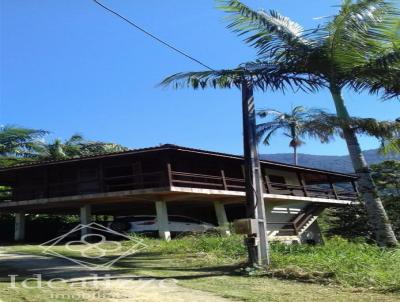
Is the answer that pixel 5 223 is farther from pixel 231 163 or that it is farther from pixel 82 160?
pixel 231 163

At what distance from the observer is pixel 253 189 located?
39.1ft

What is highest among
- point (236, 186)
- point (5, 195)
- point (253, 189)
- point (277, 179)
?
point (5, 195)

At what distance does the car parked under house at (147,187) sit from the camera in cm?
2367

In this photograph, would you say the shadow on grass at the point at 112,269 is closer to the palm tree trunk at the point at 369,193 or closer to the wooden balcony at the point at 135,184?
the palm tree trunk at the point at 369,193

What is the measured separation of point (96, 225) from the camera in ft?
83.2

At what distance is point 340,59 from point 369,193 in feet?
11.9

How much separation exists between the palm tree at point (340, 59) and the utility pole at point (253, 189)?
6.03 ft

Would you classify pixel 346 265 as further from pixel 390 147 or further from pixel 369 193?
pixel 390 147

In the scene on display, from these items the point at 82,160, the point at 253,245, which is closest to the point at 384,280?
the point at 253,245

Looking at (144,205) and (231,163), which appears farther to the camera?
(231,163)

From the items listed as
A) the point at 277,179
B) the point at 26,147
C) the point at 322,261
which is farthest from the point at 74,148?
the point at 322,261

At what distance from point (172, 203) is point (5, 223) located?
34.4 feet

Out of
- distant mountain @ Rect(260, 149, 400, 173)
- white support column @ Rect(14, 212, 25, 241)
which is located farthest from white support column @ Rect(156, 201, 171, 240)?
distant mountain @ Rect(260, 149, 400, 173)

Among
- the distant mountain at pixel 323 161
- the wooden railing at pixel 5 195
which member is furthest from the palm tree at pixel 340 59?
the distant mountain at pixel 323 161
